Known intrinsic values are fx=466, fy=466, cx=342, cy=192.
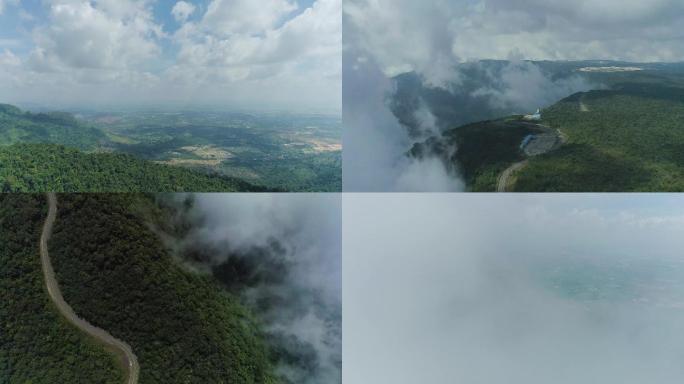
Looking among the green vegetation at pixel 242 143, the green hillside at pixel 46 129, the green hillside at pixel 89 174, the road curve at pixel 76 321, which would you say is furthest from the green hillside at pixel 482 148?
the green hillside at pixel 46 129

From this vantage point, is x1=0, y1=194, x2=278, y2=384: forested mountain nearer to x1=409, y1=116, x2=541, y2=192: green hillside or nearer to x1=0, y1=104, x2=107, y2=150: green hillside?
x1=0, y1=104, x2=107, y2=150: green hillside

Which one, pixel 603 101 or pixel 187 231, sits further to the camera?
pixel 603 101

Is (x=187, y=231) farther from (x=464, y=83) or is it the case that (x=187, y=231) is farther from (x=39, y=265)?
(x=464, y=83)

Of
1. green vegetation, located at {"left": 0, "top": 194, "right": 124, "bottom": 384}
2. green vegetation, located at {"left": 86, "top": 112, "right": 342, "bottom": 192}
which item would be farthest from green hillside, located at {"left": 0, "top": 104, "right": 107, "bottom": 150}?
green vegetation, located at {"left": 0, "top": 194, "right": 124, "bottom": 384}

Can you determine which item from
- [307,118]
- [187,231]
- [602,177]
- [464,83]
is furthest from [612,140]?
[187,231]

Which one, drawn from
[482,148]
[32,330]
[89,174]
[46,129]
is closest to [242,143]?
[89,174]

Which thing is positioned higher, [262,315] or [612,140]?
[612,140]

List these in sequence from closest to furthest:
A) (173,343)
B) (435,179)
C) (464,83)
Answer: (173,343), (435,179), (464,83)

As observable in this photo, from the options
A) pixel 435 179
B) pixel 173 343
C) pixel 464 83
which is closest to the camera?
pixel 173 343
